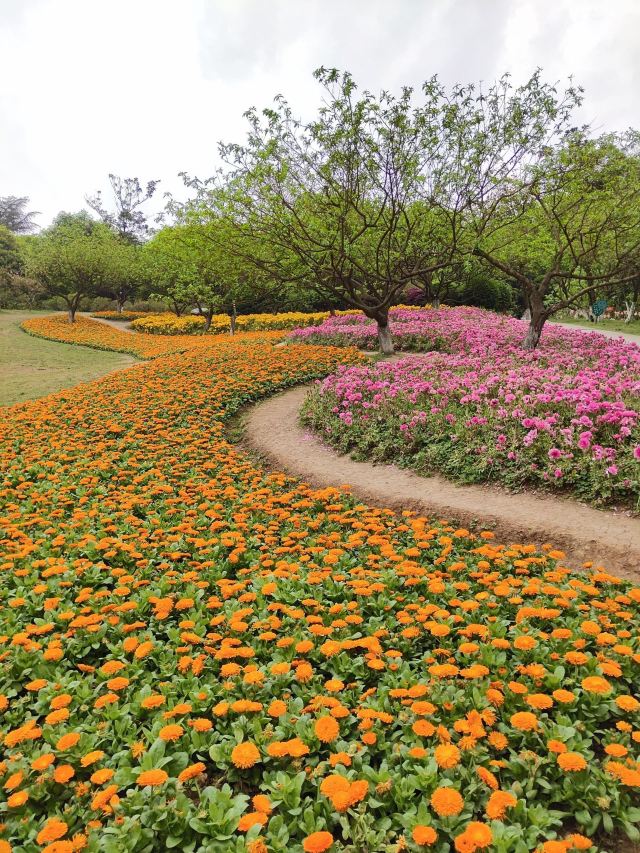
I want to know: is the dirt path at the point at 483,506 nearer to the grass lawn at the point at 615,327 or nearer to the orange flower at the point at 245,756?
the orange flower at the point at 245,756

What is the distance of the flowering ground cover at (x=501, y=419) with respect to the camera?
5605 mm

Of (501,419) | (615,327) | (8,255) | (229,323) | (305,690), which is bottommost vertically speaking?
(305,690)

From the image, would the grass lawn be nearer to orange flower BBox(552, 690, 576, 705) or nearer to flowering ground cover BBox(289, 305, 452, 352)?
flowering ground cover BBox(289, 305, 452, 352)

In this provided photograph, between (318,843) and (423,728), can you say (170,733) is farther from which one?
(423,728)

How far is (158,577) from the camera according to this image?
404cm

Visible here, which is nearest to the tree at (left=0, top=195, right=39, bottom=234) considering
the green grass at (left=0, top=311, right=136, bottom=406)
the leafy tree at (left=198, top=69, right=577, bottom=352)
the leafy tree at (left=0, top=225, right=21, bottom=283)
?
the leafy tree at (left=0, top=225, right=21, bottom=283)

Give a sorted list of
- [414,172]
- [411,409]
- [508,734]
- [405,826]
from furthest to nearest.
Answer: [414,172]
[411,409]
[508,734]
[405,826]

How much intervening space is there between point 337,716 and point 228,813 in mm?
613

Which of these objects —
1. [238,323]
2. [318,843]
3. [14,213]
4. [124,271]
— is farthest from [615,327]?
[14,213]

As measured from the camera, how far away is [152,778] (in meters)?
2.06

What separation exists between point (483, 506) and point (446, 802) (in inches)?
154

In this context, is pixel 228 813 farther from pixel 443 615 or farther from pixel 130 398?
pixel 130 398

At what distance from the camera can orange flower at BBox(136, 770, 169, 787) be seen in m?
2.05

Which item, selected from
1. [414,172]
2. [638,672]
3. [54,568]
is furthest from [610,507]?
[414,172]
